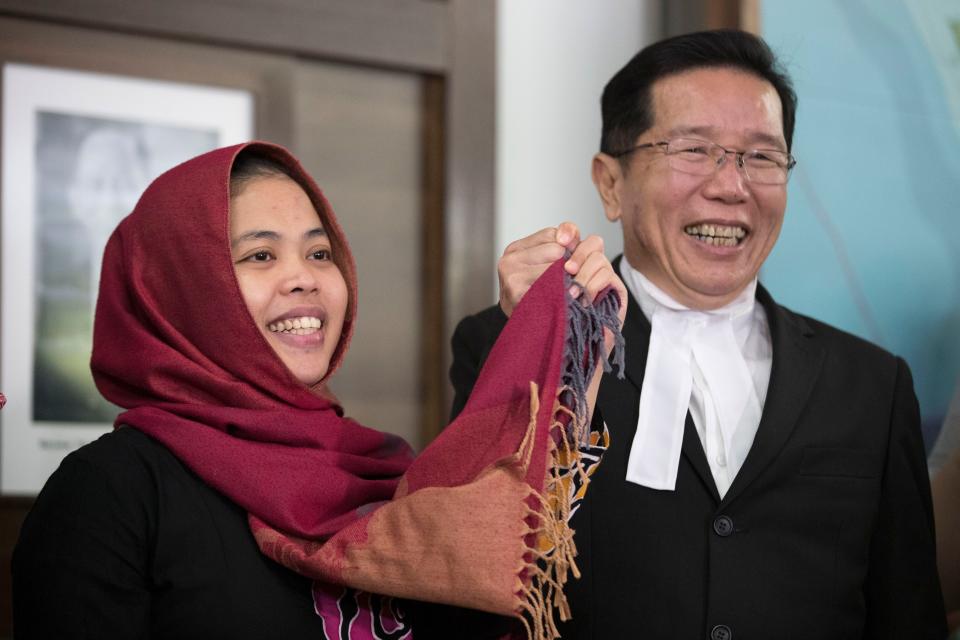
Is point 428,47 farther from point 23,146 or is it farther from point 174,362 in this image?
point 174,362

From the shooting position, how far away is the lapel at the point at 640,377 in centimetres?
198

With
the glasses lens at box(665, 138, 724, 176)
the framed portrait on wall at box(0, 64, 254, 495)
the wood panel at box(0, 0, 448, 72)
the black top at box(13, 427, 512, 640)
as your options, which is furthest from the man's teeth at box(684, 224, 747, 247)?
the framed portrait on wall at box(0, 64, 254, 495)

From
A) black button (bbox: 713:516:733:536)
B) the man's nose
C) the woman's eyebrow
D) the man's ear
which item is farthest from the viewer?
the man's ear

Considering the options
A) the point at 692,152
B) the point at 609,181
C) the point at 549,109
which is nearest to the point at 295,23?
the point at 549,109

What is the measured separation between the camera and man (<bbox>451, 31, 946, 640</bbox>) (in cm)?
191

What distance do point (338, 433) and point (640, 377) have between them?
1.72ft

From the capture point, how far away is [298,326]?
1862mm

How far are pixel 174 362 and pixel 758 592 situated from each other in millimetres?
956

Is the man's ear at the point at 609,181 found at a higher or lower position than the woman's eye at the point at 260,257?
higher

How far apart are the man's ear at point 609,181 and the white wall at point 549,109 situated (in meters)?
0.82

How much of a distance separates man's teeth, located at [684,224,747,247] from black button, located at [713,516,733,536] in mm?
500

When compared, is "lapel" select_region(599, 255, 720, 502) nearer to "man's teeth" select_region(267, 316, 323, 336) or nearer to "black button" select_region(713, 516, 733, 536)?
"black button" select_region(713, 516, 733, 536)

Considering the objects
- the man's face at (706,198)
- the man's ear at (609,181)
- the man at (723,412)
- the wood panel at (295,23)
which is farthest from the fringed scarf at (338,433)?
the wood panel at (295,23)

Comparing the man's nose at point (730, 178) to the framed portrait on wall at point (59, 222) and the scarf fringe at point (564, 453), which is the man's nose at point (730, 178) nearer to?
the scarf fringe at point (564, 453)
